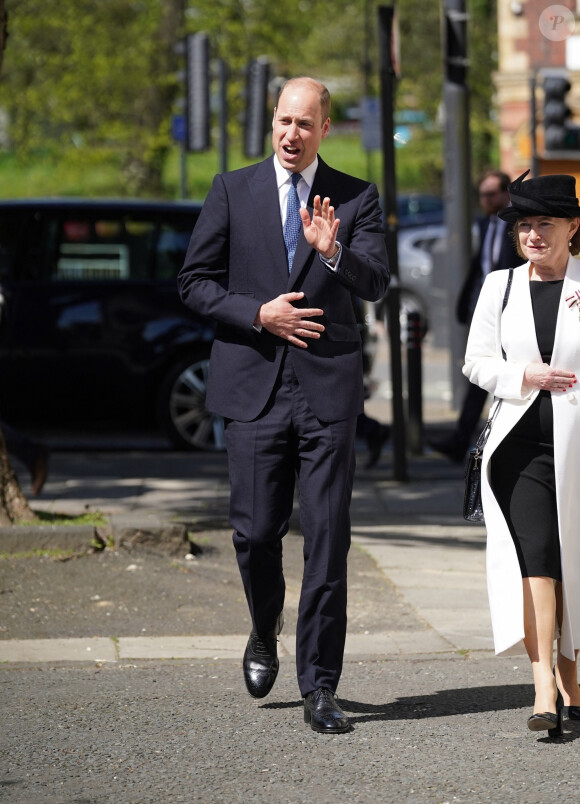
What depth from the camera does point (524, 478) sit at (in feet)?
15.5

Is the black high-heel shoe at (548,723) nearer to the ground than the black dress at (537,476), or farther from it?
nearer to the ground

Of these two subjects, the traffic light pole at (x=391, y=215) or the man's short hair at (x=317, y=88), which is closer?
the man's short hair at (x=317, y=88)

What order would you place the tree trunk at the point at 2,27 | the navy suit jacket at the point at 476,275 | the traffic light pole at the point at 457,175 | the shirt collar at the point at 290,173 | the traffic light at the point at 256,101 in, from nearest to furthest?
1. the shirt collar at the point at 290,173
2. the tree trunk at the point at 2,27
3. the navy suit jacket at the point at 476,275
4. the traffic light pole at the point at 457,175
5. the traffic light at the point at 256,101

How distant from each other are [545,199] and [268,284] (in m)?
0.92

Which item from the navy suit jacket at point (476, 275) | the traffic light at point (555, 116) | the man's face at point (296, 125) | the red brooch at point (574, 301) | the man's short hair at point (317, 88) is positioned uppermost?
the traffic light at point (555, 116)

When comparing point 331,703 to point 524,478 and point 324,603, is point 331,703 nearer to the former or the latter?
point 324,603

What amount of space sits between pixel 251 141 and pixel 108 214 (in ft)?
36.7

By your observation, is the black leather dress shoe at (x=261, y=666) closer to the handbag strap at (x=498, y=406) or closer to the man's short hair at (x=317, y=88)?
the handbag strap at (x=498, y=406)

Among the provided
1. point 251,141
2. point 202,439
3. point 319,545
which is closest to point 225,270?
point 319,545

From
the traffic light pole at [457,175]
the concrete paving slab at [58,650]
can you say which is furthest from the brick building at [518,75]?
the concrete paving slab at [58,650]

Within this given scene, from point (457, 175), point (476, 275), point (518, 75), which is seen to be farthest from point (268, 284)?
point (518, 75)

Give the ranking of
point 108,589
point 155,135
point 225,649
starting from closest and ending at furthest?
1. point 225,649
2. point 108,589
3. point 155,135

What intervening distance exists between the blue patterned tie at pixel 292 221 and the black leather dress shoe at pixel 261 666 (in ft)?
4.02

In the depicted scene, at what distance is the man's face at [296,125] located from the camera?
471 centimetres
